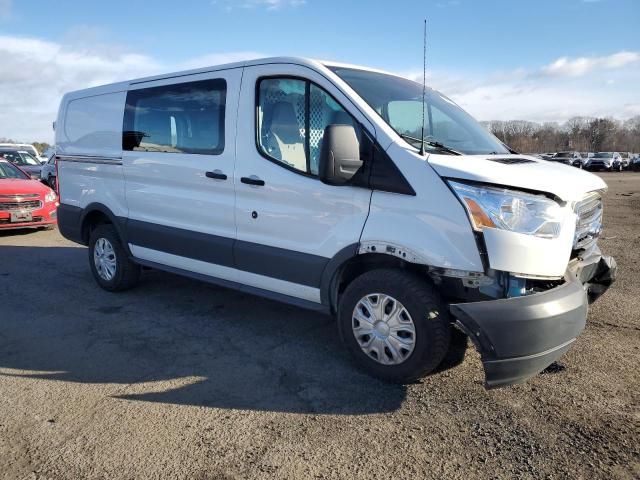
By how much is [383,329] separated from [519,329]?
94 centimetres

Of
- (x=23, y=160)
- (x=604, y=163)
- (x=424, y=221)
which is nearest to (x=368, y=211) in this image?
(x=424, y=221)

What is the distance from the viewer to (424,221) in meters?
3.34

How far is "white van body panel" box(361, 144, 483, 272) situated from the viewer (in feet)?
10.5

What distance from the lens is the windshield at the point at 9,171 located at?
37.1 ft

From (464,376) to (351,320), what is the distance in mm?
910

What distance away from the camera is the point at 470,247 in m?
3.16

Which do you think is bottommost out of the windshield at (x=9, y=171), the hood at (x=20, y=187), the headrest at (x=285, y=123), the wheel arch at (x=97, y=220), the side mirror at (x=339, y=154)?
the wheel arch at (x=97, y=220)

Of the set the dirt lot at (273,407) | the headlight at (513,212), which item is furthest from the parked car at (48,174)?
the headlight at (513,212)

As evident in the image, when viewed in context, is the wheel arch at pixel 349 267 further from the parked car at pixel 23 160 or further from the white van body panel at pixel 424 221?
the parked car at pixel 23 160

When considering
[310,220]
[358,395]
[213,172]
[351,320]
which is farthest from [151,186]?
[358,395]

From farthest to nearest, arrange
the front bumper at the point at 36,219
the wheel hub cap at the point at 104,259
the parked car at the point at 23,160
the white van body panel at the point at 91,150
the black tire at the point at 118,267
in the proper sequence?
the parked car at the point at 23,160
the front bumper at the point at 36,219
the wheel hub cap at the point at 104,259
the black tire at the point at 118,267
the white van body panel at the point at 91,150

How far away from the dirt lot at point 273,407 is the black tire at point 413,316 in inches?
5.3

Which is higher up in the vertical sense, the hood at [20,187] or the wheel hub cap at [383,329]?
the hood at [20,187]

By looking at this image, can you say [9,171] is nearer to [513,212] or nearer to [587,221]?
[513,212]
